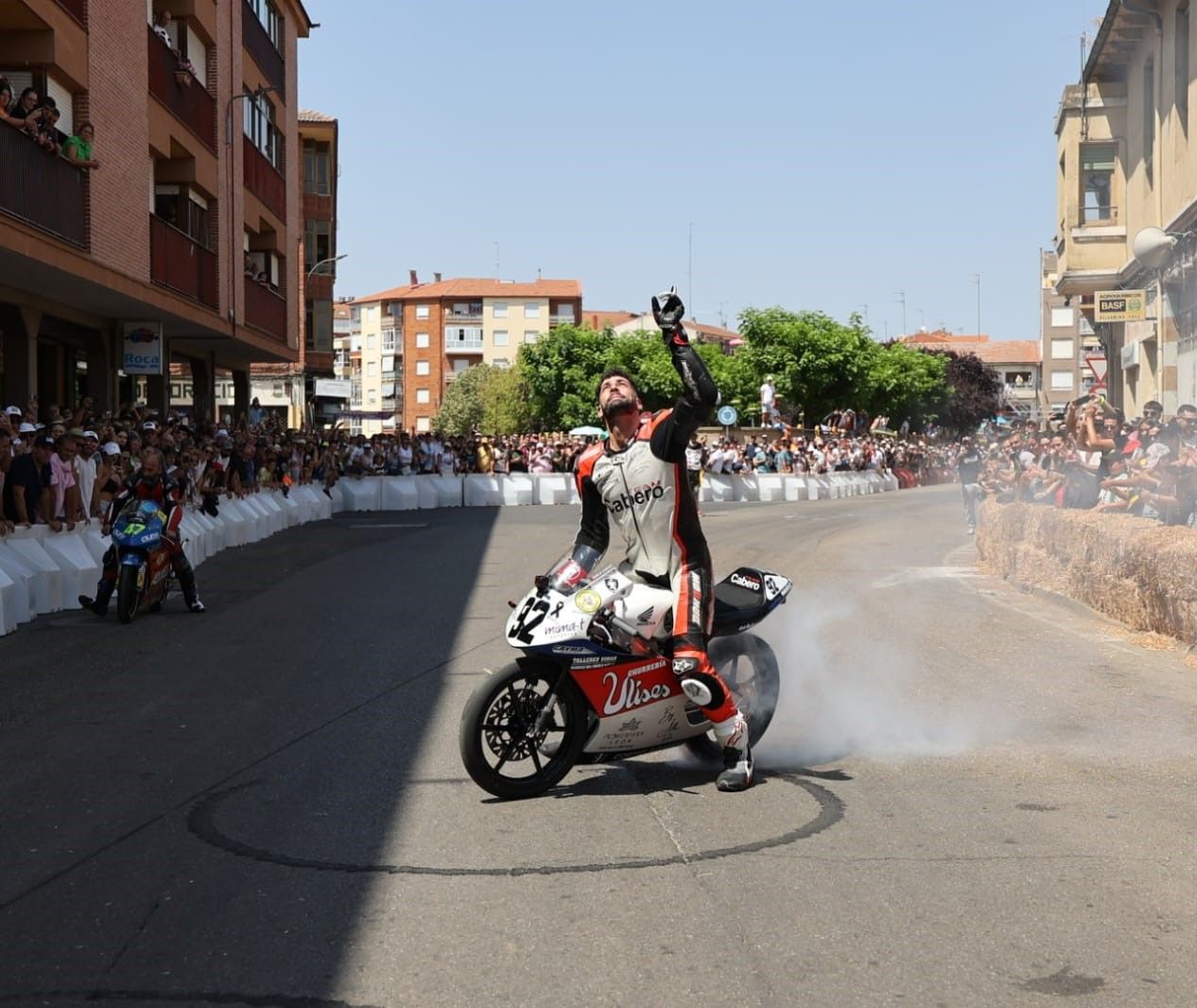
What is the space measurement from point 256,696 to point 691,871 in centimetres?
461

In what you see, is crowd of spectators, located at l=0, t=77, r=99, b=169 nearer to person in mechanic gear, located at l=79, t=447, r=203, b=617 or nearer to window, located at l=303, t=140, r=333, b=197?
person in mechanic gear, located at l=79, t=447, r=203, b=617

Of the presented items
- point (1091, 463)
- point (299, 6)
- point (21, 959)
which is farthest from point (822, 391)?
point (21, 959)

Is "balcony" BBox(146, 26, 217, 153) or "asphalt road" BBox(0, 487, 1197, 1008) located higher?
"balcony" BBox(146, 26, 217, 153)

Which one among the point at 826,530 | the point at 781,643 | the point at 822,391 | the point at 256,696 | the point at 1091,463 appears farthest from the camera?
the point at 822,391

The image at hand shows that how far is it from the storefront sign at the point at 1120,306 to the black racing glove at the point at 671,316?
77.2ft

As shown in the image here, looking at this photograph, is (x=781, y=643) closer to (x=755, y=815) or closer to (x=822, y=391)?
(x=755, y=815)

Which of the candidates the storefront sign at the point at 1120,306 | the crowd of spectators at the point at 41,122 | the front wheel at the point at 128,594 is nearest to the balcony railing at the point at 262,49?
the crowd of spectators at the point at 41,122

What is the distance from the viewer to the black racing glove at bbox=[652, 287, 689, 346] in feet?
20.4

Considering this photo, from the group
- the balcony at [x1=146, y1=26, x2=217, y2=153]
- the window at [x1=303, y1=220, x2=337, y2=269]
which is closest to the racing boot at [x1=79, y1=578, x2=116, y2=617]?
the balcony at [x1=146, y1=26, x2=217, y2=153]

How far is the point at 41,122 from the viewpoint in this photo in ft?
62.4

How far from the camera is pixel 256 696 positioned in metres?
9.30

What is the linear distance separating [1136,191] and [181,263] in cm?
2010

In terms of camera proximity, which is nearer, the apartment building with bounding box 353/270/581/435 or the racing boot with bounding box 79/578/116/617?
the racing boot with bounding box 79/578/116/617

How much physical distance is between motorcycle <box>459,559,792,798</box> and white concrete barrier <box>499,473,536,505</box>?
35.1m
